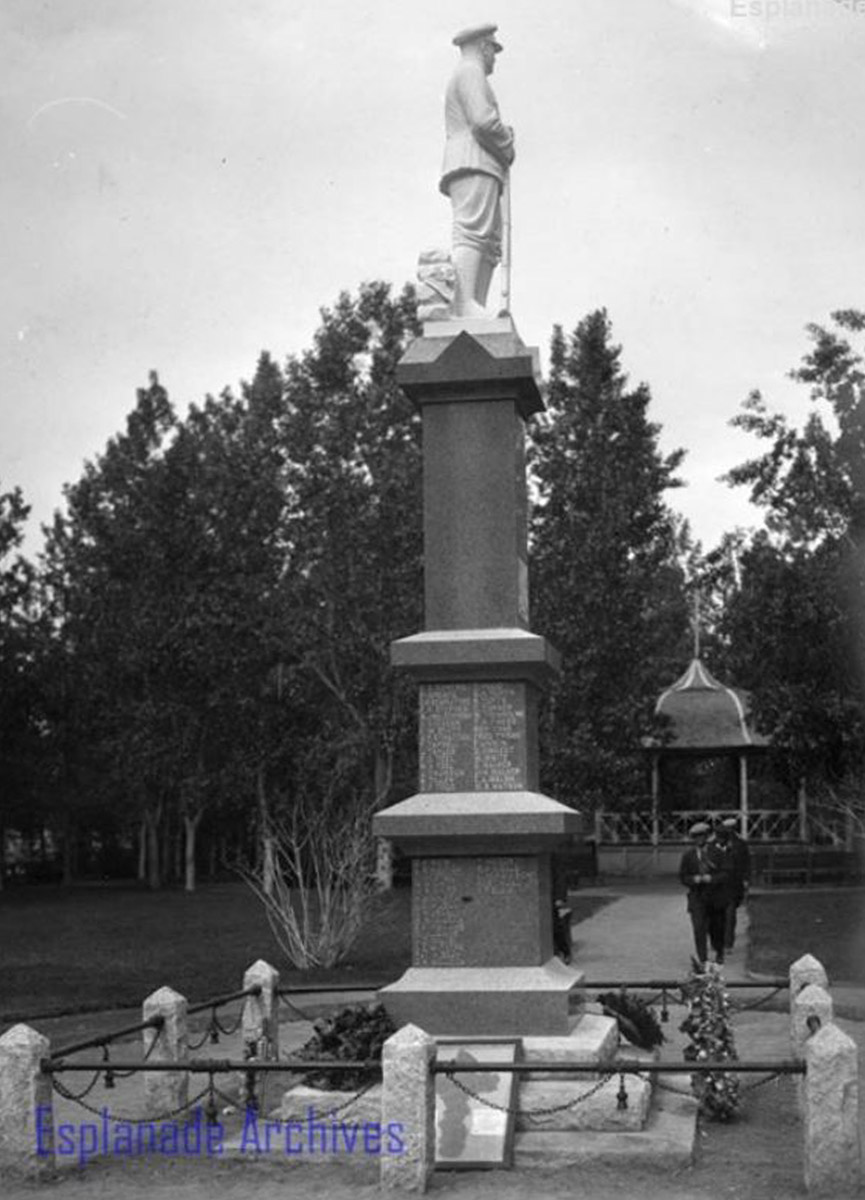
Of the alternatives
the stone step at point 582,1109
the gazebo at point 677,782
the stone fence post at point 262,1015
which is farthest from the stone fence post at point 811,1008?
the gazebo at point 677,782

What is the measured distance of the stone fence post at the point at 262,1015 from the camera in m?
12.7

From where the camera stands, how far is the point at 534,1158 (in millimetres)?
9859

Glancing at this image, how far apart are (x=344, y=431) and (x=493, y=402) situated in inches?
958

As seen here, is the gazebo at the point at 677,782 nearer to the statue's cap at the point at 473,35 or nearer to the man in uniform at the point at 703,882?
the man in uniform at the point at 703,882

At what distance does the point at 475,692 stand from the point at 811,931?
49.4 feet

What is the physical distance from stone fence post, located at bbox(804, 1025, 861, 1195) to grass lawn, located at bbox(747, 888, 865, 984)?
10917 mm

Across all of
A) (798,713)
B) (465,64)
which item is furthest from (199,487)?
(465,64)

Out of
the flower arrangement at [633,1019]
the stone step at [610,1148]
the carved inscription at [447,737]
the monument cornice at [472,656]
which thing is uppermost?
the monument cornice at [472,656]

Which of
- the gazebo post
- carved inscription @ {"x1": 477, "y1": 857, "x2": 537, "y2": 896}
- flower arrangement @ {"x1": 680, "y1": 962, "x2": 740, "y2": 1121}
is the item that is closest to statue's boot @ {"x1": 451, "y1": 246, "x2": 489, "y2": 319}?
carved inscription @ {"x1": 477, "y1": 857, "x2": 537, "y2": 896}

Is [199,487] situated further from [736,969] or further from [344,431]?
[736,969]

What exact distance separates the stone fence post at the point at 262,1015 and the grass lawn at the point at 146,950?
4755 millimetres

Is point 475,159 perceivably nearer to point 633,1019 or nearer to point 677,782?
point 633,1019

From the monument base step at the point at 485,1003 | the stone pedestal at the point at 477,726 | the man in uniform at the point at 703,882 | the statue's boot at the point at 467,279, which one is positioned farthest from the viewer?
the man in uniform at the point at 703,882

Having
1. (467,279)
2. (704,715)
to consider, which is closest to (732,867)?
(467,279)
